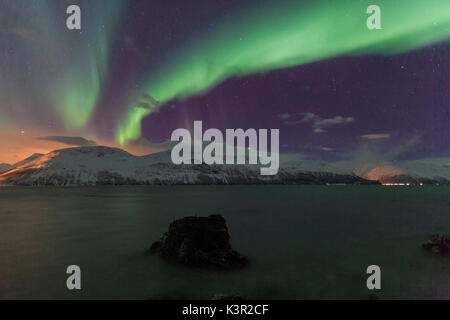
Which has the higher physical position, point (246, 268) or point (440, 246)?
point (440, 246)

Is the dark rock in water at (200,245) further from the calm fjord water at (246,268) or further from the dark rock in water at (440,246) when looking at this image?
the dark rock in water at (440,246)

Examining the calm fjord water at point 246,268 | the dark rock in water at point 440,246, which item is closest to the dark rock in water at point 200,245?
the calm fjord water at point 246,268

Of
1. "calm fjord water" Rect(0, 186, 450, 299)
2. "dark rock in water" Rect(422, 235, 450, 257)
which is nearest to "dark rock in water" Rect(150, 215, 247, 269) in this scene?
"calm fjord water" Rect(0, 186, 450, 299)

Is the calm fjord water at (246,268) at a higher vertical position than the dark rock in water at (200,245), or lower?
lower

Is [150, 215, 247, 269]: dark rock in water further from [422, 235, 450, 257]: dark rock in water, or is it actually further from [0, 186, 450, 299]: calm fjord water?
[422, 235, 450, 257]: dark rock in water

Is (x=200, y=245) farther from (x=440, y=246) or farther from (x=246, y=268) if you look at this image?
(x=440, y=246)

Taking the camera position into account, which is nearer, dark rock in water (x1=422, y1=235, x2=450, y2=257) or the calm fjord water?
the calm fjord water

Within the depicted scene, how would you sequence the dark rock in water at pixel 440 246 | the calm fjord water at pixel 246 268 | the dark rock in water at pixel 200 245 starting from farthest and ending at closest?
1. the dark rock in water at pixel 440 246
2. the dark rock in water at pixel 200 245
3. the calm fjord water at pixel 246 268

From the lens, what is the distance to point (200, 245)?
47.3 feet

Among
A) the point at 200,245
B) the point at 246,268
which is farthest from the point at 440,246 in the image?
the point at 200,245

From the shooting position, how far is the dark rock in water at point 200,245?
13609 millimetres

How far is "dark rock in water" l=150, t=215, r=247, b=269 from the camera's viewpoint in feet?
44.7

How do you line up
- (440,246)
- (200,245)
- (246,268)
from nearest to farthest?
(246,268)
(200,245)
(440,246)
